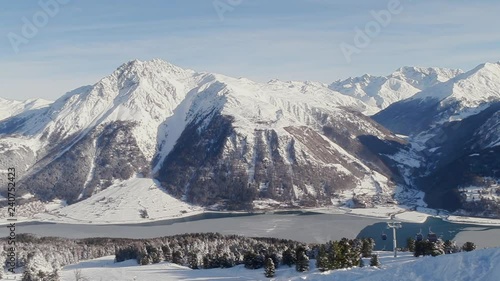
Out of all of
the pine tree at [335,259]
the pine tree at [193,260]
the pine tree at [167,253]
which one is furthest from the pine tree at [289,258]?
the pine tree at [167,253]

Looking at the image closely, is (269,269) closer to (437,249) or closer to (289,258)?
(289,258)

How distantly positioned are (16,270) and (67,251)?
655 inches

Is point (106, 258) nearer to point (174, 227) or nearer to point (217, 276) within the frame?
point (217, 276)

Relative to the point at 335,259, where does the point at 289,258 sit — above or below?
below

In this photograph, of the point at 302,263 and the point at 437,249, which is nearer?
the point at 302,263

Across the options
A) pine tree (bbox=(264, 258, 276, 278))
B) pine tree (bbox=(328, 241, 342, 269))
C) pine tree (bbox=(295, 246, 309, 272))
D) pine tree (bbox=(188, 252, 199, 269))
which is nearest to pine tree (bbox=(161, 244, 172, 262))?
pine tree (bbox=(188, 252, 199, 269))

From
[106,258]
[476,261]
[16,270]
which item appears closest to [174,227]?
[106,258]

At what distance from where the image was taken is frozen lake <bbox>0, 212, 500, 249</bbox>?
15700 centimetres

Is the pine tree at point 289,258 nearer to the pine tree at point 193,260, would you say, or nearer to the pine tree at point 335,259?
the pine tree at point 335,259

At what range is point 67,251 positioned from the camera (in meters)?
130

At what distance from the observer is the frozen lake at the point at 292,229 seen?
157 m

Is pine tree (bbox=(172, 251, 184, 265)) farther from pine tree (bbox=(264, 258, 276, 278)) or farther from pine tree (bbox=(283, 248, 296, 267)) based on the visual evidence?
pine tree (bbox=(264, 258, 276, 278))

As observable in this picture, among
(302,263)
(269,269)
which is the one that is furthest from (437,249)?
(269,269)

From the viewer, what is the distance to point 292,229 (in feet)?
559
